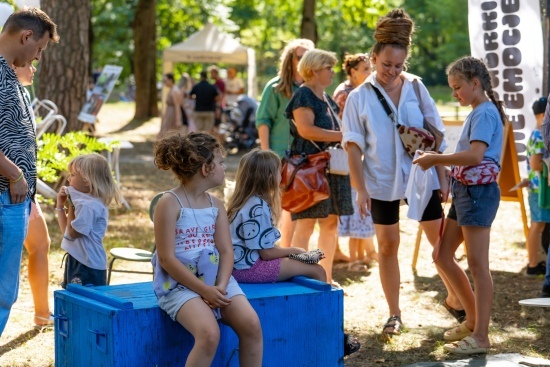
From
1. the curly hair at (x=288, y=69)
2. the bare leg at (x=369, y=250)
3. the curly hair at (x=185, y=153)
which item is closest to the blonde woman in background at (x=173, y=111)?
the bare leg at (x=369, y=250)

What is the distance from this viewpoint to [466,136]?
5.12m

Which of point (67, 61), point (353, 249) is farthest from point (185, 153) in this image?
point (67, 61)

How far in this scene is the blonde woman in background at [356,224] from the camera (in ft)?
24.5

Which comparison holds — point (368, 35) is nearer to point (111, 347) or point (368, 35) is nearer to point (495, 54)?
point (495, 54)

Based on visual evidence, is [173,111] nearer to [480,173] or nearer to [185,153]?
[480,173]

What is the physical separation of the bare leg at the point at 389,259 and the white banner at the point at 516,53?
3069 millimetres

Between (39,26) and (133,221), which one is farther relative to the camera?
(133,221)

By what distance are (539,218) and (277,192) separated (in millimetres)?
3505

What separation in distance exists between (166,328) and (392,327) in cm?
204

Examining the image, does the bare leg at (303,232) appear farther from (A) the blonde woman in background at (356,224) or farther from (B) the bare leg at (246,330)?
(B) the bare leg at (246,330)

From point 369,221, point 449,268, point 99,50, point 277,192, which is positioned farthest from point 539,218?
point 99,50

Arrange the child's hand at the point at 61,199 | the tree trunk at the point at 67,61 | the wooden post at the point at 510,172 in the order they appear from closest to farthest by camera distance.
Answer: the child's hand at the point at 61,199
the wooden post at the point at 510,172
the tree trunk at the point at 67,61

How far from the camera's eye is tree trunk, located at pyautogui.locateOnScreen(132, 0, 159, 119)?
23.9 metres

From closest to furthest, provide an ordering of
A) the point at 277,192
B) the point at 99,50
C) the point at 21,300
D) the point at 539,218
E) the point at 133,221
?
the point at 277,192 → the point at 21,300 → the point at 539,218 → the point at 133,221 → the point at 99,50
